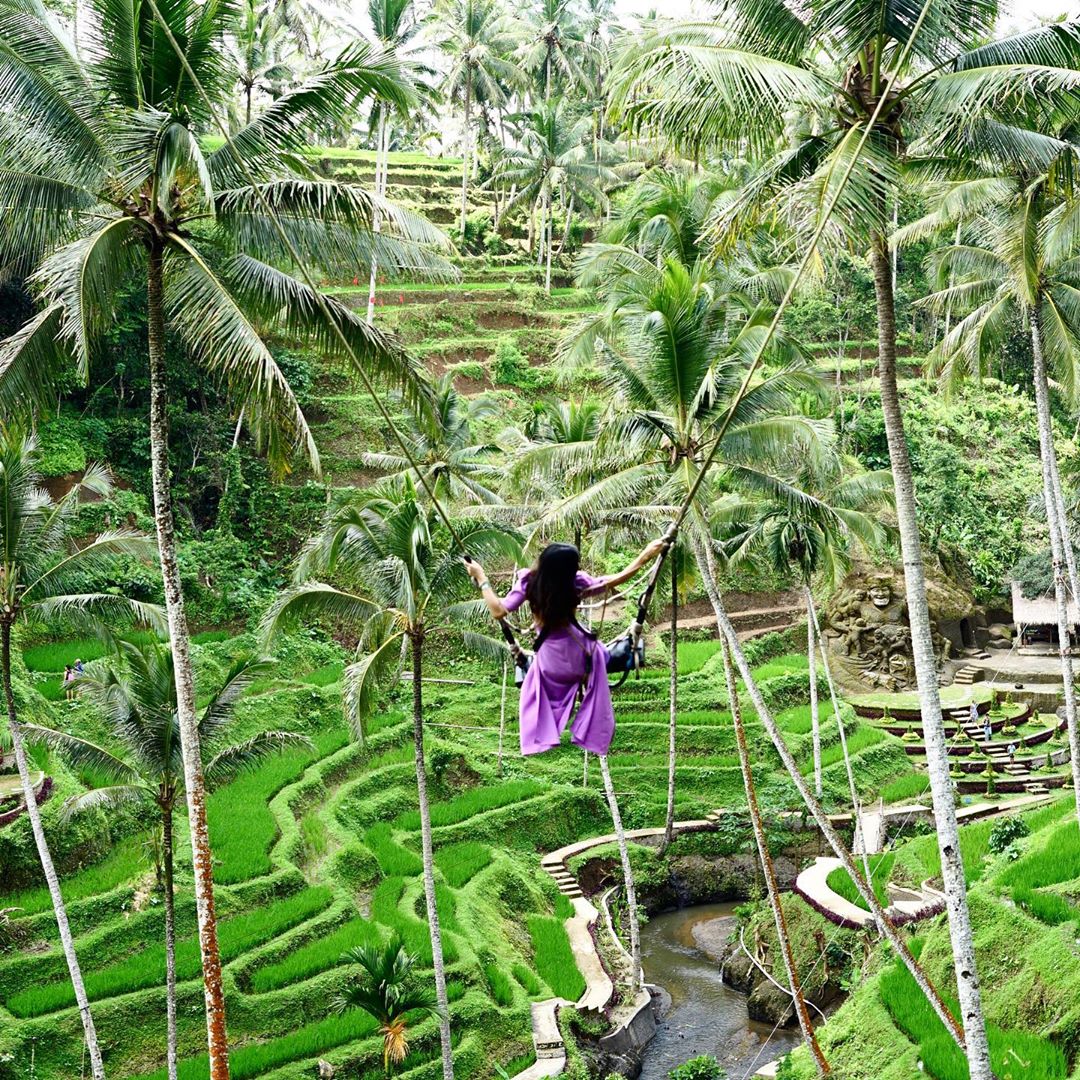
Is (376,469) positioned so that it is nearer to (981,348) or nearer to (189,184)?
(981,348)

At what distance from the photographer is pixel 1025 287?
1093 centimetres

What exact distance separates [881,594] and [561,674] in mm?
24212

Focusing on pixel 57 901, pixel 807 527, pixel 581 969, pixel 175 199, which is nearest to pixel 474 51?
pixel 807 527

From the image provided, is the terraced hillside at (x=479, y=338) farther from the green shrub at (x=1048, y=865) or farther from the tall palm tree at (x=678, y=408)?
the green shrub at (x=1048, y=865)

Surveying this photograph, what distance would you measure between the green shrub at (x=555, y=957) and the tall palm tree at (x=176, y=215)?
690 centimetres

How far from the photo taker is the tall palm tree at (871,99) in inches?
288

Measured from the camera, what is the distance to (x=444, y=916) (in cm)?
1449

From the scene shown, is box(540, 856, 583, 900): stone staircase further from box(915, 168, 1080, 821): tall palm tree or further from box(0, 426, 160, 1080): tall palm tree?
box(0, 426, 160, 1080): tall palm tree

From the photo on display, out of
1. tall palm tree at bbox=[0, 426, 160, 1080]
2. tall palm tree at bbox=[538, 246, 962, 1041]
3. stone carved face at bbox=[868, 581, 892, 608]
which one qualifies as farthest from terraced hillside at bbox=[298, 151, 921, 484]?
tall palm tree at bbox=[0, 426, 160, 1080]

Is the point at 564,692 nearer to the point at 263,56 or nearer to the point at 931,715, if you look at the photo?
the point at 931,715

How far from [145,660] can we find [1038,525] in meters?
26.5

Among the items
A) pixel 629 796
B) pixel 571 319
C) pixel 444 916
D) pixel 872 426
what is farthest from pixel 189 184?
pixel 571 319

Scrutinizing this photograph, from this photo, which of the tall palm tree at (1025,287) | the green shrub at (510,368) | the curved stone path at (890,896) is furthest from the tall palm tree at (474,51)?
the curved stone path at (890,896)

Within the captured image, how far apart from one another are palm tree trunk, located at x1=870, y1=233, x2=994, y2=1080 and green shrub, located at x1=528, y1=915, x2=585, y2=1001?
6.94 meters
